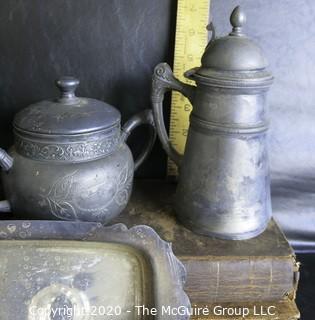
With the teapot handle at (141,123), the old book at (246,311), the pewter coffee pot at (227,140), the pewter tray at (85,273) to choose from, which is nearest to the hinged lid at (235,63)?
the pewter coffee pot at (227,140)

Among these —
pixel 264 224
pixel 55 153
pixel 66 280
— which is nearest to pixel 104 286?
pixel 66 280

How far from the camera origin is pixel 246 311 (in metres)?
0.80

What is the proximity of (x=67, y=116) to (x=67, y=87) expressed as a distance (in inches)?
2.5

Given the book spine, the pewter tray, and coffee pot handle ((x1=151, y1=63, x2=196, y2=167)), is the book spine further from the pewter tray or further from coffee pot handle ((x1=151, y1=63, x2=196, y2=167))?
coffee pot handle ((x1=151, y1=63, x2=196, y2=167))

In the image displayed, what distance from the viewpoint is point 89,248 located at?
29.0 inches

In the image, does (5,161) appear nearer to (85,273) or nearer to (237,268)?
(85,273)

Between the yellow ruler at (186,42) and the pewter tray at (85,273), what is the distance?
381 mm

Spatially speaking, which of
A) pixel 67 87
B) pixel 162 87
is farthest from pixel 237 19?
pixel 67 87

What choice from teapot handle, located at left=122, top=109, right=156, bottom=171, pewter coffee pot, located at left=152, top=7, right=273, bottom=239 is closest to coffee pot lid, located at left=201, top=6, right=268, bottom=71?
pewter coffee pot, located at left=152, top=7, right=273, bottom=239

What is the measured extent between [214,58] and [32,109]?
33 centimetres

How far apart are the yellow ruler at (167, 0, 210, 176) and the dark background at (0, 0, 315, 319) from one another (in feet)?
0.08

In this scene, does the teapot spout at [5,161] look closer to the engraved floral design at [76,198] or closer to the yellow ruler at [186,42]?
the engraved floral design at [76,198]

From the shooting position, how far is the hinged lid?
2.48 feet

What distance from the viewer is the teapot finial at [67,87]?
796mm
